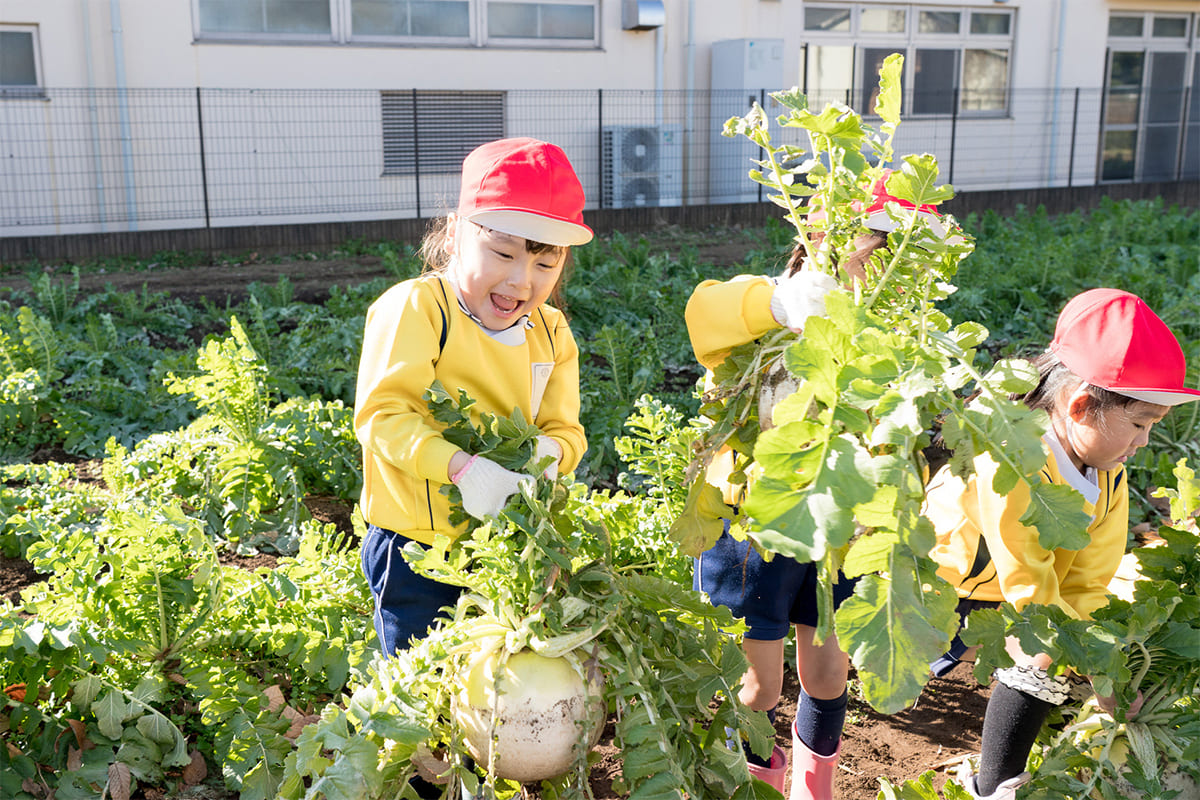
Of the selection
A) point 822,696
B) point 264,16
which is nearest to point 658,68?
point 264,16

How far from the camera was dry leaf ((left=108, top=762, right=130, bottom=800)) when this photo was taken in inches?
95.4

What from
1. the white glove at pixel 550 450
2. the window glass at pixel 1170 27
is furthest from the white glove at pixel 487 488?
the window glass at pixel 1170 27

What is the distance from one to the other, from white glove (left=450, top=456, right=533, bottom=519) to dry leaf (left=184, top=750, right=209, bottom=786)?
1.32 m

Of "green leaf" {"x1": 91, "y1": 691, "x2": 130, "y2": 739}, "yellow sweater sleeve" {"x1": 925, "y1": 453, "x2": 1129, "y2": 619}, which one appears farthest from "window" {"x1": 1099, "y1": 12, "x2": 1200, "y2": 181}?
"green leaf" {"x1": 91, "y1": 691, "x2": 130, "y2": 739}

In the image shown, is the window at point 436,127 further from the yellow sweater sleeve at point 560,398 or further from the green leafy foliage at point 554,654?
the green leafy foliage at point 554,654

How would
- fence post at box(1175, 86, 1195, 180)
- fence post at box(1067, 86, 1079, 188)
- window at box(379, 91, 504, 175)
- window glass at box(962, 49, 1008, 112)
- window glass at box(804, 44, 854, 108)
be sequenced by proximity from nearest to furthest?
window at box(379, 91, 504, 175)
fence post at box(1067, 86, 1079, 188)
window glass at box(804, 44, 854, 108)
window glass at box(962, 49, 1008, 112)
fence post at box(1175, 86, 1195, 180)

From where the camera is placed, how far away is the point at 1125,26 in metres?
17.2

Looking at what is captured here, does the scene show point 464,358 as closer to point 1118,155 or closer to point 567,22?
point 567,22

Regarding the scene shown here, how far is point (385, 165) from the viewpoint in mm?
13047

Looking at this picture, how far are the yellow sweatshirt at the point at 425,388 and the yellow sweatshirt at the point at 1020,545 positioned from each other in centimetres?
94

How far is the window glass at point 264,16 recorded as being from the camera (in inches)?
461

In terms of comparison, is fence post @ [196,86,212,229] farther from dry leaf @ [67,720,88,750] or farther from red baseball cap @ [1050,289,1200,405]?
red baseball cap @ [1050,289,1200,405]

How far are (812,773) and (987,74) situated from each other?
1642 cm

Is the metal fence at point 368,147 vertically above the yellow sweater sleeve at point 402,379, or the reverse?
the metal fence at point 368,147
